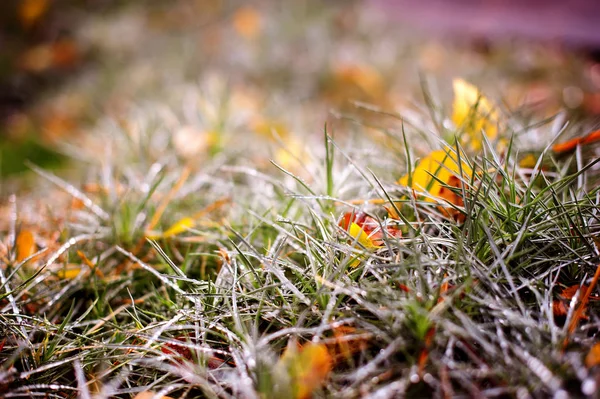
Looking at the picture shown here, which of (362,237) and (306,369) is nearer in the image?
(306,369)

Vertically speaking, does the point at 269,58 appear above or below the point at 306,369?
above

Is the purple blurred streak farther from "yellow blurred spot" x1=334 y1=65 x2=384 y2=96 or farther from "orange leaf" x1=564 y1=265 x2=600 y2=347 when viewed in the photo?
"orange leaf" x1=564 y1=265 x2=600 y2=347

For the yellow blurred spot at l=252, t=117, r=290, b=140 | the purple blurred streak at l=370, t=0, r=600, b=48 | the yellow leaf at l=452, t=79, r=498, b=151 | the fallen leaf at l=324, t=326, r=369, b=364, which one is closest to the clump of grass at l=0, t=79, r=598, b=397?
the fallen leaf at l=324, t=326, r=369, b=364

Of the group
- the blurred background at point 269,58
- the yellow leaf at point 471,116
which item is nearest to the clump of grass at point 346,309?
the yellow leaf at point 471,116

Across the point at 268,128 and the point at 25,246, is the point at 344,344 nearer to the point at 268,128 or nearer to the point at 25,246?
the point at 25,246

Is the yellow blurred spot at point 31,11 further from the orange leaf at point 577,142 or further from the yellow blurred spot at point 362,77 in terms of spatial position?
the orange leaf at point 577,142

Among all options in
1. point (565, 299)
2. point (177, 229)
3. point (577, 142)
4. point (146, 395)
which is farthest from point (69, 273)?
point (577, 142)

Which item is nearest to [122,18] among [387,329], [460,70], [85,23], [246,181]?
[85,23]
